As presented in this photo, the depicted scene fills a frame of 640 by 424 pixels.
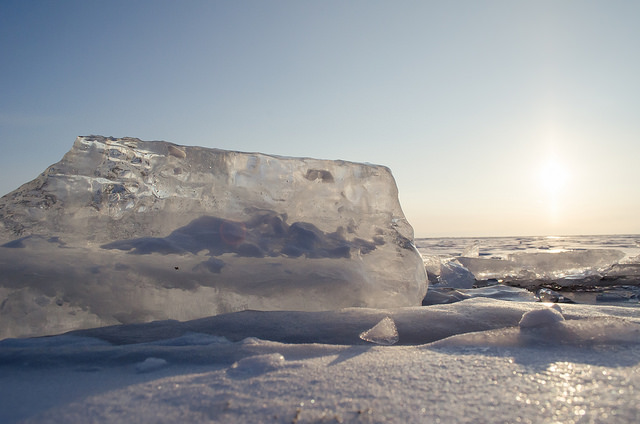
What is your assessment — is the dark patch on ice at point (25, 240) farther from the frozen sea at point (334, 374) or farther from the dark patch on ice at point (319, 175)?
the dark patch on ice at point (319, 175)

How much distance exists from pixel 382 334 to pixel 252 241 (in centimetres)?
97

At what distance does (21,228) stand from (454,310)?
6.42 ft

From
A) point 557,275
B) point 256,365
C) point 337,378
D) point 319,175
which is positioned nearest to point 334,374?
point 337,378

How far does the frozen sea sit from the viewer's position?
619 mm

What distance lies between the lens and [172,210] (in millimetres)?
2107

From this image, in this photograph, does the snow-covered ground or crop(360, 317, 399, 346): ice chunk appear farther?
crop(360, 317, 399, 346): ice chunk

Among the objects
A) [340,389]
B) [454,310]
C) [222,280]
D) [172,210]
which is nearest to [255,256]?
[222,280]

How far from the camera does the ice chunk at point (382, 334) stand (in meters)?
1.25

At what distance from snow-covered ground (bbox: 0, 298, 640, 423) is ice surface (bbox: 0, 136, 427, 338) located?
13.8 inches

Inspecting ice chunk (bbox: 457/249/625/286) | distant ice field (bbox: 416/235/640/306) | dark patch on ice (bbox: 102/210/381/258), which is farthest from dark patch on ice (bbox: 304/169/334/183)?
ice chunk (bbox: 457/249/625/286)

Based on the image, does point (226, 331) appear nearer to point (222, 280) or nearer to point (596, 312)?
point (222, 280)

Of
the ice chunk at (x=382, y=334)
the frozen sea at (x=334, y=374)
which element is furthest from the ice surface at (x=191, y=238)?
the ice chunk at (x=382, y=334)

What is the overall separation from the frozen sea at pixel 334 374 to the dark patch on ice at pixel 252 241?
533 mm

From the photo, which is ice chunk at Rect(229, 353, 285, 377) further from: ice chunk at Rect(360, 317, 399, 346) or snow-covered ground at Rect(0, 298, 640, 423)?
ice chunk at Rect(360, 317, 399, 346)
